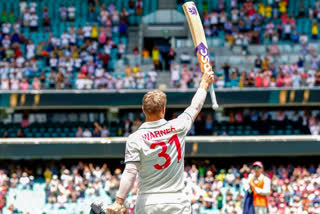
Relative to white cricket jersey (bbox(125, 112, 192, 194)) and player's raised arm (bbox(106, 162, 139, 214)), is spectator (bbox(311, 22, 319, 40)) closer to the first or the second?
white cricket jersey (bbox(125, 112, 192, 194))

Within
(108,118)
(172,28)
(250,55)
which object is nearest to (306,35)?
(250,55)

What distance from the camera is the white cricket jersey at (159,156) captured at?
16.9 feet

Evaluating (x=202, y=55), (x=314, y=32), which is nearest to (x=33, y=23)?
(x=314, y=32)

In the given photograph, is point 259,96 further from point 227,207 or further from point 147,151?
point 147,151

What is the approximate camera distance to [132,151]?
507cm

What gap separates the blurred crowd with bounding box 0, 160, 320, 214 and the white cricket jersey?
1308cm

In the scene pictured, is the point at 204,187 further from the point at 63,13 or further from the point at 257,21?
the point at 63,13

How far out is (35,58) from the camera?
2614cm

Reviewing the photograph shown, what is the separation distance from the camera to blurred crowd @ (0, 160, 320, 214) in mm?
19281

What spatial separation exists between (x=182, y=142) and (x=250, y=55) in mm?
21589

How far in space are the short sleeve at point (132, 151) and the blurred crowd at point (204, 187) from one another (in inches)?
521

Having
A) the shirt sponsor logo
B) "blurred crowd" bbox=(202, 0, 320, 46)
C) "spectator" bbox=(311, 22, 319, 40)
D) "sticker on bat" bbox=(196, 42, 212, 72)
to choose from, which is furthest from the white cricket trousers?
"spectator" bbox=(311, 22, 319, 40)

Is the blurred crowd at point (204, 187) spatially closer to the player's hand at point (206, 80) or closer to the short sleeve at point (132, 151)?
the player's hand at point (206, 80)

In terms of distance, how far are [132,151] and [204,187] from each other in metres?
15.9
